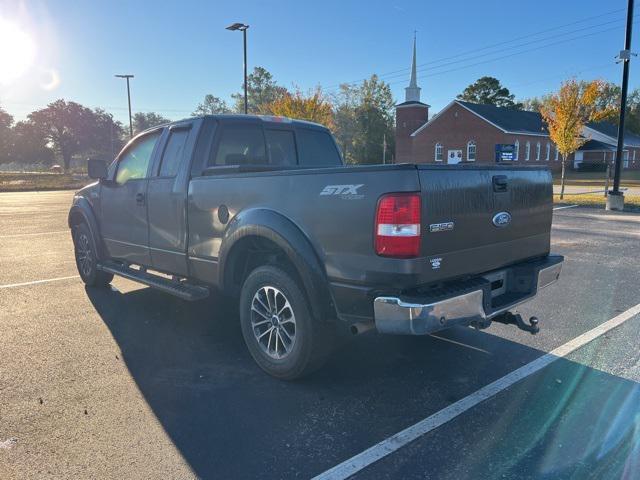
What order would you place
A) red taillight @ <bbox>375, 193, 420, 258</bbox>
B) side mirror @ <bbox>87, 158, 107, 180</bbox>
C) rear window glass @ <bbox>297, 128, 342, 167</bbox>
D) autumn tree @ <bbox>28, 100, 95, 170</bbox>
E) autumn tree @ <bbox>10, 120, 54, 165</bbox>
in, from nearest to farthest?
red taillight @ <bbox>375, 193, 420, 258</bbox>
rear window glass @ <bbox>297, 128, 342, 167</bbox>
side mirror @ <bbox>87, 158, 107, 180</bbox>
autumn tree @ <bbox>10, 120, 54, 165</bbox>
autumn tree @ <bbox>28, 100, 95, 170</bbox>

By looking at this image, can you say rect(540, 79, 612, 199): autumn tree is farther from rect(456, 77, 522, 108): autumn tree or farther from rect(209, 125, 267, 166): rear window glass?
rect(456, 77, 522, 108): autumn tree

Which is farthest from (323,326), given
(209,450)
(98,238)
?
(98,238)

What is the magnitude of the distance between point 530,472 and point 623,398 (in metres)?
1.26

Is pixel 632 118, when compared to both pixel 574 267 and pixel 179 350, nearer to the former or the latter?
pixel 574 267

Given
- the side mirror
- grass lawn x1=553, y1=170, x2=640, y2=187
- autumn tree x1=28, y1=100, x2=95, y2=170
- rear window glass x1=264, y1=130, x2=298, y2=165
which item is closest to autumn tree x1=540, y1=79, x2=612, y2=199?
grass lawn x1=553, y1=170, x2=640, y2=187

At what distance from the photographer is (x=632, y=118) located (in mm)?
72938

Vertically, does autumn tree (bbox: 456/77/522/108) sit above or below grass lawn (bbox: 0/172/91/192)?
above

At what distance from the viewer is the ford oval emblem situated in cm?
358

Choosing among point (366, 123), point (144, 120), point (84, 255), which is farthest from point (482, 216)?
point (144, 120)

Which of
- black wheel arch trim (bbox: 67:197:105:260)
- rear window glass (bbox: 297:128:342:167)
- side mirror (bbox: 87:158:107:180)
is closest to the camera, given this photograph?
rear window glass (bbox: 297:128:342:167)

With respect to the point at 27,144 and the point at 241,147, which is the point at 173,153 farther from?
the point at 27,144

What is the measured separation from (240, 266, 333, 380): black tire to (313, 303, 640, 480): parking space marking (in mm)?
856

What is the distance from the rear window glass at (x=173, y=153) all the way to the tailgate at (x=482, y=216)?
8.67 feet

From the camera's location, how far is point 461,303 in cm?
316
